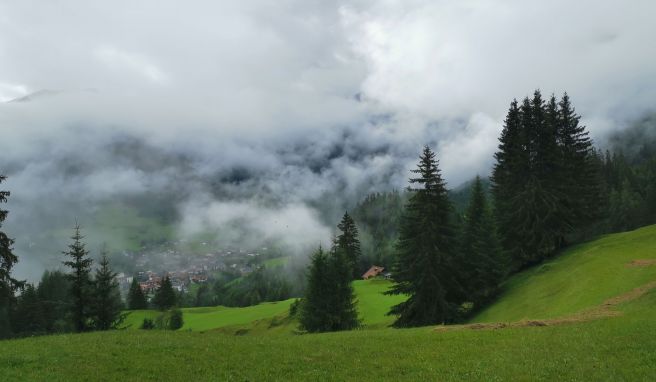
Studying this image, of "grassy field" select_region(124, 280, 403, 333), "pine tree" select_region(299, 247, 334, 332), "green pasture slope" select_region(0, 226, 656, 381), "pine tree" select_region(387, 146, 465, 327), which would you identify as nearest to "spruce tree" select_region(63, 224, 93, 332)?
"grassy field" select_region(124, 280, 403, 333)

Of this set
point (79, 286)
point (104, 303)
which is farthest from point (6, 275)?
point (104, 303)

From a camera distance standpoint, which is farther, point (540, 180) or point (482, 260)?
point (540, 180)

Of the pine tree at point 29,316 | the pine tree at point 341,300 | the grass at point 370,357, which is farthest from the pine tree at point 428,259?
the pine tree at point 29,316

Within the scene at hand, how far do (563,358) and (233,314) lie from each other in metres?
99.9

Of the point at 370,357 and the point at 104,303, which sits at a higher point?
the point at 104,303

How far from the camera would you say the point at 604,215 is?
66.7 metres

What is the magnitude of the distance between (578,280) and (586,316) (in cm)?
1421

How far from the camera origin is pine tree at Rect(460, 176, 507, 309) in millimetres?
52000

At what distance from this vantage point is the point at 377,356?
21.5 metres

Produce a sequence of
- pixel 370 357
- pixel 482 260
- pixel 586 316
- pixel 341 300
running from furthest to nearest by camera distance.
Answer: pixel 341 300 < pixel 482 260 < pixel 586 316 < pixel 370 357

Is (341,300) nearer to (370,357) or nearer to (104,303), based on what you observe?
(104,303)

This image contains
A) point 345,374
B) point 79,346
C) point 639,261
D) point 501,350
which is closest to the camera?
point 345,374

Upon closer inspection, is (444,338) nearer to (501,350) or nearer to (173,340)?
(501,350)

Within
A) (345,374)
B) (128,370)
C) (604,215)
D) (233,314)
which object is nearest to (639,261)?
(604,215)
